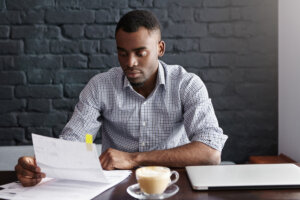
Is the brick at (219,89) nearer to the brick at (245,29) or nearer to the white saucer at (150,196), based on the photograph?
the brick at (245,29)

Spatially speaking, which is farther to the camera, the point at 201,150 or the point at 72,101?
the point at 72,101

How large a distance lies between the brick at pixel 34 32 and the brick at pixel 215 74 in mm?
891

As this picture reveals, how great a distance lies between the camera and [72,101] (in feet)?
6.63

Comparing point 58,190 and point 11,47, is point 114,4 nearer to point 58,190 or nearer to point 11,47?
point 11,47

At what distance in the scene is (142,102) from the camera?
5.09 ft

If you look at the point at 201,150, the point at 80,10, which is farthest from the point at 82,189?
the point at 80,10

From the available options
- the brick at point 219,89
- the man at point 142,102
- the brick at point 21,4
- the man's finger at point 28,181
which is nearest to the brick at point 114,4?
the brick at point 21,4

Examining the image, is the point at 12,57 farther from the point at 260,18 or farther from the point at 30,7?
the point at 260,18

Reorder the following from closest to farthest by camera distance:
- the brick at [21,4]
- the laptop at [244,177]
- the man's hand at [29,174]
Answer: the laptop at [244,177]
the man's hand at [29,174]
the brick at [21,4]

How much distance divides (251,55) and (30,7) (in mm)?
1312

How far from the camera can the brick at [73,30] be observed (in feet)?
6.54

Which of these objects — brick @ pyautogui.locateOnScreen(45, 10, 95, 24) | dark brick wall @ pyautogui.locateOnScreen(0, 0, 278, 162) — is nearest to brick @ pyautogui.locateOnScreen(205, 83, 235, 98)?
dark brick wall @ pyautogui.locateOnScreen(0, 0, 278, 162)

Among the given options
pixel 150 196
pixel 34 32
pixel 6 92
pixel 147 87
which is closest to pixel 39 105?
pixel 6 92

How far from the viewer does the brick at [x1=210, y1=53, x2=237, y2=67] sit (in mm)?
2016
